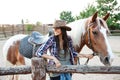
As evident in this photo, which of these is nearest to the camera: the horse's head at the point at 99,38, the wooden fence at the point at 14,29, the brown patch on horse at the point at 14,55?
the horse's head at the point at 99,38

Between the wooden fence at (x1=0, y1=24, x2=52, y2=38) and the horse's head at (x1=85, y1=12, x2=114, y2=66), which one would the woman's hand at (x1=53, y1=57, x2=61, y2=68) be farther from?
the wooden fence at (x1=0, y1=24, x2=52, y2=38)

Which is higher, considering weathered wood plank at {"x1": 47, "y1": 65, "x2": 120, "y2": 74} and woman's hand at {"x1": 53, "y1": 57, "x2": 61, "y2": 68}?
woman's hand at {"x1": 53, "y1": 57, "x2": 61, "y2": 68}

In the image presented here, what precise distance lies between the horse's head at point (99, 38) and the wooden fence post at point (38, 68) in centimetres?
102

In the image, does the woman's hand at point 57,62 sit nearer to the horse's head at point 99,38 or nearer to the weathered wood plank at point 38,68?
the weathered wood plank at point 38,68

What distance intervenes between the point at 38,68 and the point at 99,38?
116cm

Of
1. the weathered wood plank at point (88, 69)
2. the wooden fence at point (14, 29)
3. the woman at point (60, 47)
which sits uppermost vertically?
the woman at point (60, 47)

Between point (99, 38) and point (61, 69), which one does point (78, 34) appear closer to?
point (99, 38)

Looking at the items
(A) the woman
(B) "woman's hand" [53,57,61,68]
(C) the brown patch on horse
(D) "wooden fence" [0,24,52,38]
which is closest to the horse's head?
(A) the woman

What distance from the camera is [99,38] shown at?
13.3 ft

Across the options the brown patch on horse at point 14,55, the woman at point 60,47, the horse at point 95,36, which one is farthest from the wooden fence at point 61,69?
the brown patch on horse at point 14,55

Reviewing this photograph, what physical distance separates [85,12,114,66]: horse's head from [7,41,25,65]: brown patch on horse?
7.01ft

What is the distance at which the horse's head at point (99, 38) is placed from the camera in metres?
3.94

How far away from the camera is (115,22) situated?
45.2 meters

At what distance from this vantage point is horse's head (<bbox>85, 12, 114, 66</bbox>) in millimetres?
3936
